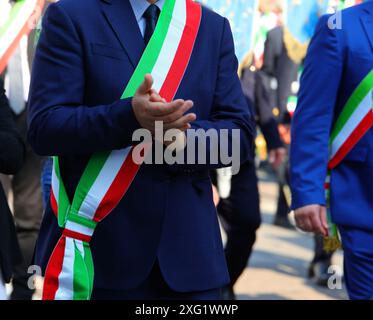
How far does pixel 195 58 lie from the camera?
298 cm

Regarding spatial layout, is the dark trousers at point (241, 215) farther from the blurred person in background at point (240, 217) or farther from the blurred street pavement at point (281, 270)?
the blurred street pavement at point (281, 270)

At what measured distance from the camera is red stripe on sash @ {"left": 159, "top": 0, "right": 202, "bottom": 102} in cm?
289

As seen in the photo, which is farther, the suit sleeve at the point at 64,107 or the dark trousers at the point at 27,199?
the dark trousers at the point at 27,199

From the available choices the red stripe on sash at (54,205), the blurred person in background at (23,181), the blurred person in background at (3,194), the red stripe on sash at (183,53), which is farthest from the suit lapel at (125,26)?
the blurred person in background at (23,181)

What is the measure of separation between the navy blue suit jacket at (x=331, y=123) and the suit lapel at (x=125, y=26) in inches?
44.0

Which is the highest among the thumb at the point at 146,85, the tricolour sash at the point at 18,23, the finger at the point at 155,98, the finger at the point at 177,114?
the thumb at the point at 146,85

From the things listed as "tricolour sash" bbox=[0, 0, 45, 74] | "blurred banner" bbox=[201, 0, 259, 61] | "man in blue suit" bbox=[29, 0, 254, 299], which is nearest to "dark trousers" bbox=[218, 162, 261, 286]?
"blurred banner" bbox=[201, 0, 259, 61]

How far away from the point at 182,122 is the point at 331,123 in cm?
135

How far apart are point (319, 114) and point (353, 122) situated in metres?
0.13

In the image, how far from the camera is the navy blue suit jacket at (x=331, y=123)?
3762 millimetres

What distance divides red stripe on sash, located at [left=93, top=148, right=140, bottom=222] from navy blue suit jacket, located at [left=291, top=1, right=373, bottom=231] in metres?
1.12

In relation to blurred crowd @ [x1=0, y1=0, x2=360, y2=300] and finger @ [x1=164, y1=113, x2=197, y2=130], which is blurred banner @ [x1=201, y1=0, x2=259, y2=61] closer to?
blurred crowd @ [x1=0, y1=0, x2=360, y2=300]

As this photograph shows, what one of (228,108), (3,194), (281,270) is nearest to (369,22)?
(228,108)
